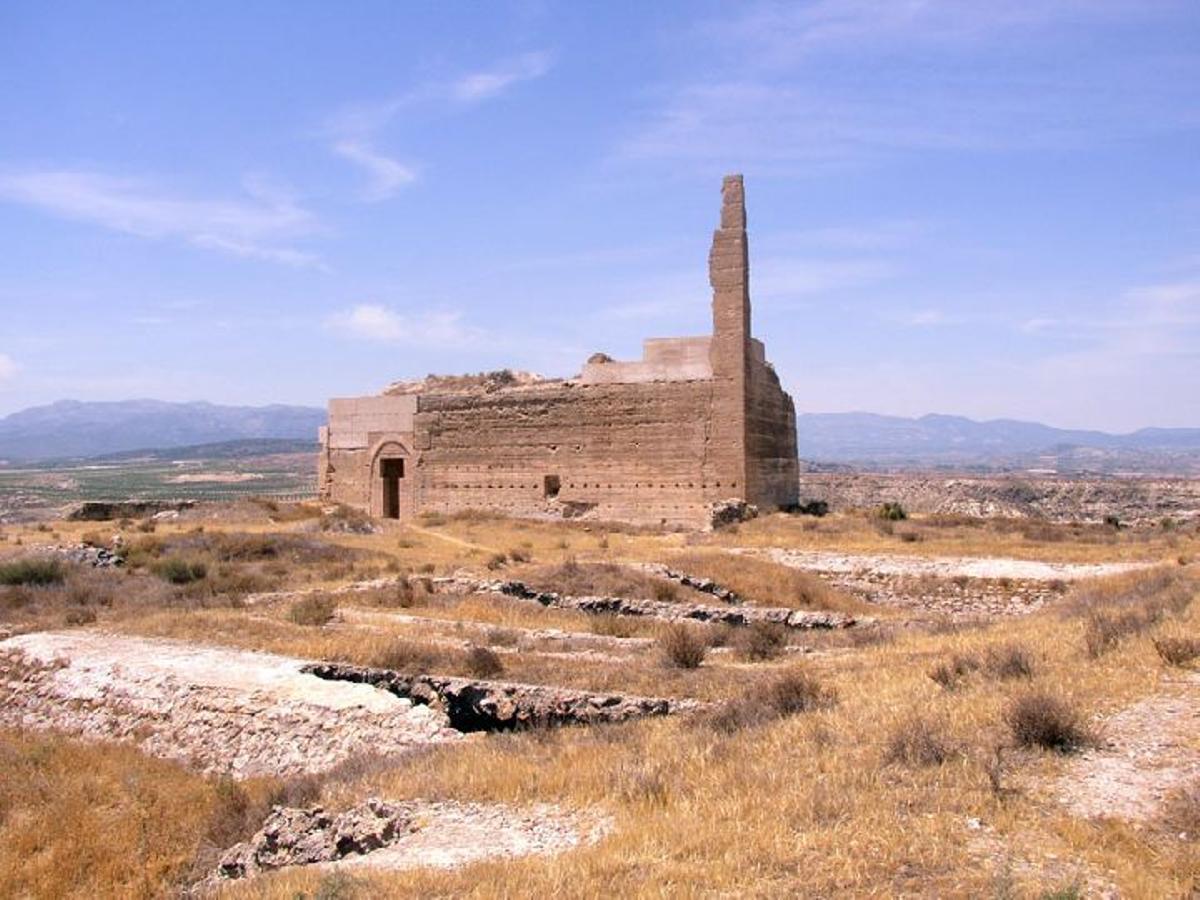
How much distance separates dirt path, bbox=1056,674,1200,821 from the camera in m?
5.90

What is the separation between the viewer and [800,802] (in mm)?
6012

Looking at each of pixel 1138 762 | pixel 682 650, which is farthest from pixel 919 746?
pixel 682 650

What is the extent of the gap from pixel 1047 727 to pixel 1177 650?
2751mm

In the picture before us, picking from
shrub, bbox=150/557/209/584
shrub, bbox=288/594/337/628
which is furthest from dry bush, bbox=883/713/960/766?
shrub, bbox=150/557/209/584

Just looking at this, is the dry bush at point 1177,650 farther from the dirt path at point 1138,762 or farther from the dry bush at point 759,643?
the dry bush at point 759,643

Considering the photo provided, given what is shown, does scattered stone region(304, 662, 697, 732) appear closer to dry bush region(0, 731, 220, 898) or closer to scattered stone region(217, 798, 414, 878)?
dry bush region(0, 731, 220, 898)

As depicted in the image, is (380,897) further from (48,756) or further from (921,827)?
(48,756)

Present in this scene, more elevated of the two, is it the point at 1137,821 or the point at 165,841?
the point at 1137,821

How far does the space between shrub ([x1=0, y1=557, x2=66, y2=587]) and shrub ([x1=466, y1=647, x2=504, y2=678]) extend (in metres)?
11.2

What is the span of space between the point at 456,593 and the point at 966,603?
30.4 ft

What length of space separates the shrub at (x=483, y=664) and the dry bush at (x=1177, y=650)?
21.3 ft

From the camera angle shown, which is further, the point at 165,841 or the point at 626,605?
the point at 626,605

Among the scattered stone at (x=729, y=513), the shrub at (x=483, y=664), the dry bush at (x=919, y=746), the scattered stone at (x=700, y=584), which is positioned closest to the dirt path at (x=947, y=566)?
the scattered stone at (x=700, y=584)

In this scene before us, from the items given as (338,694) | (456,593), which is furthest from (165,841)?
(456,593)
